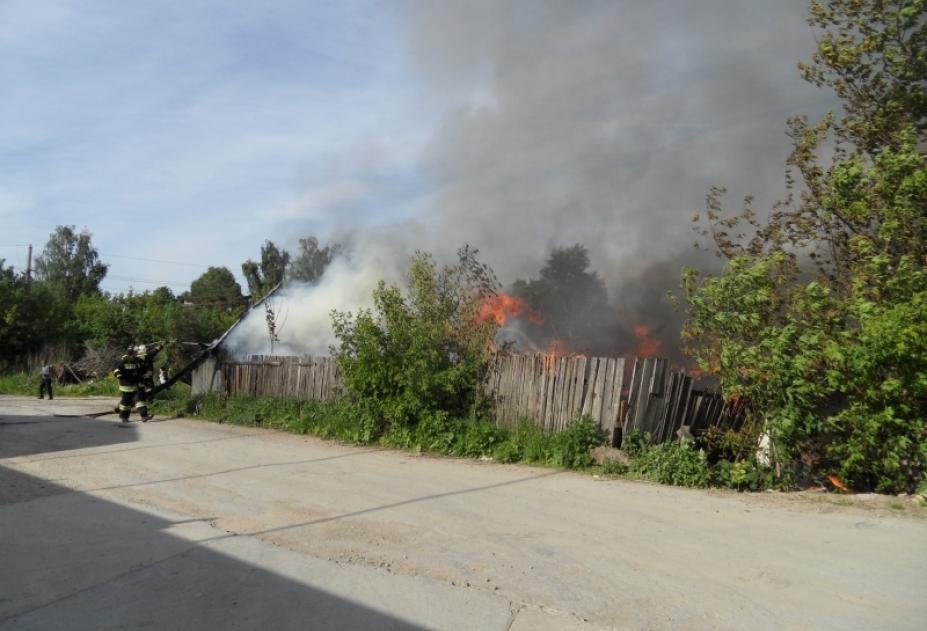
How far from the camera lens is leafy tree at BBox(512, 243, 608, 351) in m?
17.5

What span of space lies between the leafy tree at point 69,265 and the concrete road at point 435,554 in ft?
164

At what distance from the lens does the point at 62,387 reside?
26.6 metres

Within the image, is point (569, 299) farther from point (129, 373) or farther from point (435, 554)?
point (435, 554)

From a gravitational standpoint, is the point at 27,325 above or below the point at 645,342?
below

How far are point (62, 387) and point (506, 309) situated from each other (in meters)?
19.5

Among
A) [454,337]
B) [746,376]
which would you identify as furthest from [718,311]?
[454,337]

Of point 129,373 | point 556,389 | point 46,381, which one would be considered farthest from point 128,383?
point 46,381

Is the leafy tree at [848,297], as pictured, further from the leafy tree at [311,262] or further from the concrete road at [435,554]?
the leafy tree at [311,262]

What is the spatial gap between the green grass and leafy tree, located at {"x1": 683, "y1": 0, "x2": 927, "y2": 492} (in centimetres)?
2182

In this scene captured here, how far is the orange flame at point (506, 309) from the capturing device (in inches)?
516

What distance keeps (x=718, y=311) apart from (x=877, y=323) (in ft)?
5.95

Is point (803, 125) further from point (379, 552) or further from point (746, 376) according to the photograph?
point (379, 552)

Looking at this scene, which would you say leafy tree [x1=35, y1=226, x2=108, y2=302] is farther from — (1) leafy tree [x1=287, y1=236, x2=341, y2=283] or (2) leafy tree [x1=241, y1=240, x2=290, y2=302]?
(1) leafy tree [x1=287, y1=236, x2=341, y2=283]

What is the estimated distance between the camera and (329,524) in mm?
6574
